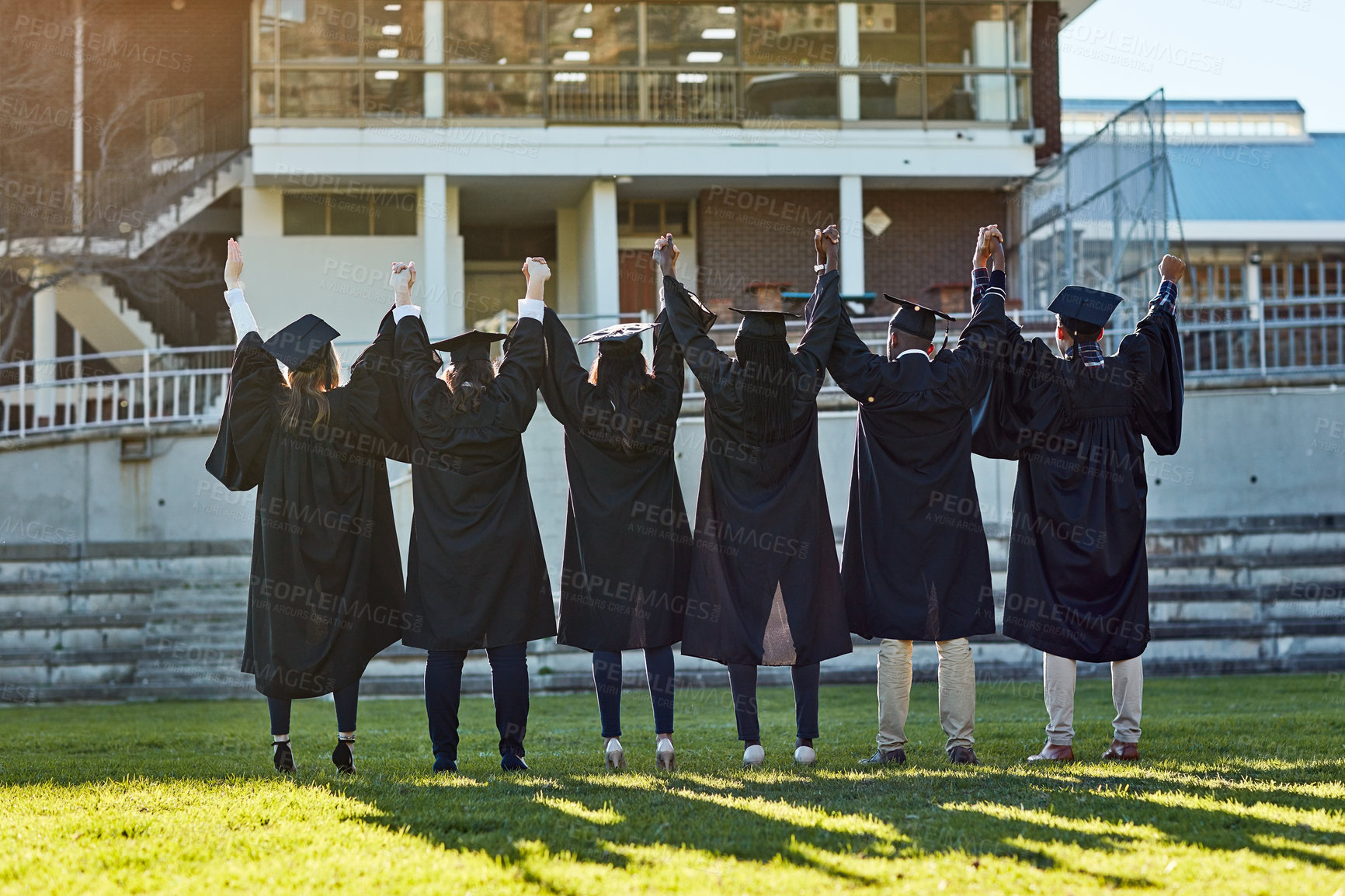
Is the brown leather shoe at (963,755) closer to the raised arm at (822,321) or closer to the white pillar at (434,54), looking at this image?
the raised arm at (822,321)

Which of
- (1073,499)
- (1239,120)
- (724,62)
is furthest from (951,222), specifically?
(1073,499)

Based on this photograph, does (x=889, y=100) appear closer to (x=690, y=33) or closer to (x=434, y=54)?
(x=690, y=33)

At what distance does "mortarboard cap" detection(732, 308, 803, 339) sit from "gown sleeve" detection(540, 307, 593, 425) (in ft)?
2.76

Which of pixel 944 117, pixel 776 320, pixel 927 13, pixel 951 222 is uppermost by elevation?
pixel 927 13

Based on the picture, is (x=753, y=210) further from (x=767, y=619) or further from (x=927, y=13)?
(x=767, y=619)

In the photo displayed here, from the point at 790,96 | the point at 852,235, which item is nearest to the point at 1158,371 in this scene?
the point at 852,235

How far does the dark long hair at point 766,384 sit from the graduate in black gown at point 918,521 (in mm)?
280

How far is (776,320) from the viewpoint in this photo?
267 inches

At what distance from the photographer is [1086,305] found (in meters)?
7.05

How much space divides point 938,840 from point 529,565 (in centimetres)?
274

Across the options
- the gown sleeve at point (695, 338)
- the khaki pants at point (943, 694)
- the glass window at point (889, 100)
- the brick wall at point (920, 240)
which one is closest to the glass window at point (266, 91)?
the glass window at point (889, 100)

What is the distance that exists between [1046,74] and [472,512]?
816 inches

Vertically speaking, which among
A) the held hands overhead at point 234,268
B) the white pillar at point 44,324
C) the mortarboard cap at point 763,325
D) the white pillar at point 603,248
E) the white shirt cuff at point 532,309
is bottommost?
the mortarboard cap at point 763,325

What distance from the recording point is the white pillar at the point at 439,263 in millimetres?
21750
